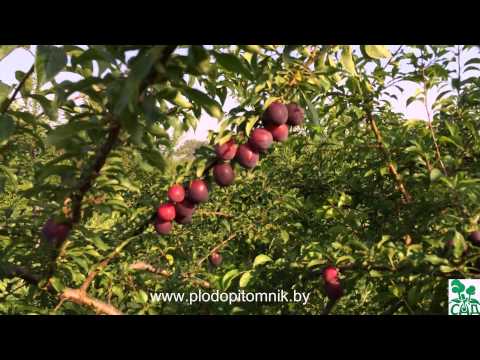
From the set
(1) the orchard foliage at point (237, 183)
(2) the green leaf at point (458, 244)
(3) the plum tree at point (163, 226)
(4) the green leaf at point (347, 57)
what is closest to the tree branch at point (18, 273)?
(1) the orchard foliage at point (237, 183)

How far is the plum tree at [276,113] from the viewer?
3.73 ft

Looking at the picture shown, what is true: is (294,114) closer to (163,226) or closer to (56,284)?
(163,226)

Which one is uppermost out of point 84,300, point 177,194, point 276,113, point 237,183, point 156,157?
point 237,183

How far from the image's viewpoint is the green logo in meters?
1.19

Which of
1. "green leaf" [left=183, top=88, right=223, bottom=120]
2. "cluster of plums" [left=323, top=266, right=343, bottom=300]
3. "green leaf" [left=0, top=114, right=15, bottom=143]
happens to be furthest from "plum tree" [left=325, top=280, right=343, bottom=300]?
"green leaf" [left=0, top=114, right=15, bottom=143]

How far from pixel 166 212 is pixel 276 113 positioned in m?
0.46

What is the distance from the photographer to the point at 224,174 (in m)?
1.23

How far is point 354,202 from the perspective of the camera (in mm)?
1868

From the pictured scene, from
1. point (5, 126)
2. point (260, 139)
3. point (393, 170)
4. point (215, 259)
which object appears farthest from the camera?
point (215, 259)

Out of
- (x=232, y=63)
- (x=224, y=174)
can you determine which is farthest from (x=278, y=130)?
(x=232, y=63)

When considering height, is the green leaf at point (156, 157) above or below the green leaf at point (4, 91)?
below

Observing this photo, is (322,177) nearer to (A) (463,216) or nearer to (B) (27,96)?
(A) (463,216)

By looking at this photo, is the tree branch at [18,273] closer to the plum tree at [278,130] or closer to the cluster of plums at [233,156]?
the cluster of plums at [233,156]

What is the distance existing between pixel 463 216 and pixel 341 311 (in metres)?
0.74
